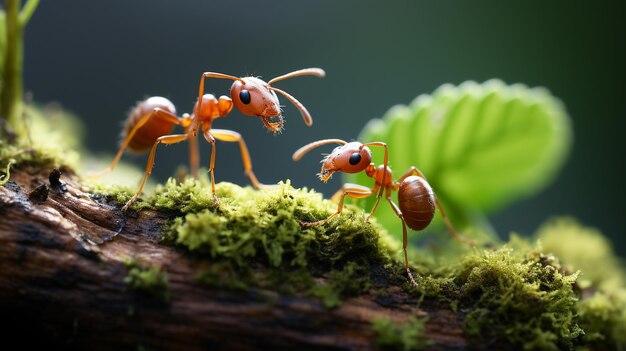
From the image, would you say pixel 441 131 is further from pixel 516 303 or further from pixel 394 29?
pixel 394 29

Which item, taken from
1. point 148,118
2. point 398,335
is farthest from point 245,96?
point 398,335

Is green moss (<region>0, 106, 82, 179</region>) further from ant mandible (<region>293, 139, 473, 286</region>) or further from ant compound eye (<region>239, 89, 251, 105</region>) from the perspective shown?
ant mandible (<region>293, 139, 473, 286</region>)

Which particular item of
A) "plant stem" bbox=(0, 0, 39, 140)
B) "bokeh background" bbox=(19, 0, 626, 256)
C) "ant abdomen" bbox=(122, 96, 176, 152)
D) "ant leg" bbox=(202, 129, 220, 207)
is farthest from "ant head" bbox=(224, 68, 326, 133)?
"bokeh background" bbox=(19, 0, 626, 256)

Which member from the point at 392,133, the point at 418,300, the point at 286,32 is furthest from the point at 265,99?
the point at 286,32

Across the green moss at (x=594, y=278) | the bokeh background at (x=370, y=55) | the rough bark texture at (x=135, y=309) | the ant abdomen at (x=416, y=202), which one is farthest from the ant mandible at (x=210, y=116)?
the bokeh background at (x=370, y=55)

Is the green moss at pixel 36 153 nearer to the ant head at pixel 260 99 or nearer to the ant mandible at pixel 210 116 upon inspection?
the ant mandible at pixel 210 116

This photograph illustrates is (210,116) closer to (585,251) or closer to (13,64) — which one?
(13,64)
